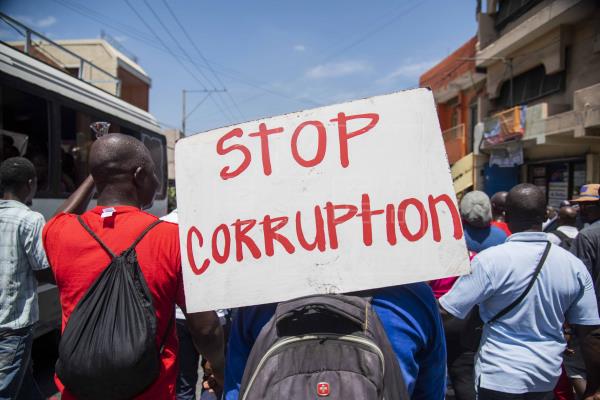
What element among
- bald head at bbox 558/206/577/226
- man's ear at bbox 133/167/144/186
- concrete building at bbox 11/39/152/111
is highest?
concrete building at bbox 11/39/152/111

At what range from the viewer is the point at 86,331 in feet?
4.94

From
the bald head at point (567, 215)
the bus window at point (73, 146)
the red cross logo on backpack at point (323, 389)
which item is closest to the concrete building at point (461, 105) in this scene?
the bald head at point (567, 215)

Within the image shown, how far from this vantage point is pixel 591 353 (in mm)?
2480

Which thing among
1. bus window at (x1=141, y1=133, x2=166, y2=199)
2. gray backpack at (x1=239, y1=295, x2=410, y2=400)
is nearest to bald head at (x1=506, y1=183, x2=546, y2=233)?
gray backpack at (x1=239, y1=295, x2=410, y2=400)

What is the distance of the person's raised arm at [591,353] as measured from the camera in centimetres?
232

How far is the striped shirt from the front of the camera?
2.48m

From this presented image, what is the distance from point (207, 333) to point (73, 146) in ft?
14.3

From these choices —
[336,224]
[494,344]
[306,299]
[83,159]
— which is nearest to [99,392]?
[306,299]

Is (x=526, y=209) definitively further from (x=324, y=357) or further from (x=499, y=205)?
(x=499, y=205)

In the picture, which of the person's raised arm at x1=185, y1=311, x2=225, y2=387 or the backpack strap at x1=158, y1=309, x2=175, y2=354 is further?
the person's raised arm at x1=185, y1=311, x2=225, y2=387

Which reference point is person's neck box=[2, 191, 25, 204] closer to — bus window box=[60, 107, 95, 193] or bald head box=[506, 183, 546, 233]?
bus window box=[60, 107, 95, 193]

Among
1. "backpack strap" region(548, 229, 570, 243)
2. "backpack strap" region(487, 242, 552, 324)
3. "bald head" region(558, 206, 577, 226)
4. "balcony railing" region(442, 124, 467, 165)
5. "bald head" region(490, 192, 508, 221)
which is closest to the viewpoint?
"backpack strap" region(487, 242, 552, 324)

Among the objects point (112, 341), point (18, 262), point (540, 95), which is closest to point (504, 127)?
point (540, 95)

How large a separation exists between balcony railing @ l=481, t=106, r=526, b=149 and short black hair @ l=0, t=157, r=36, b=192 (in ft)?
44.9
